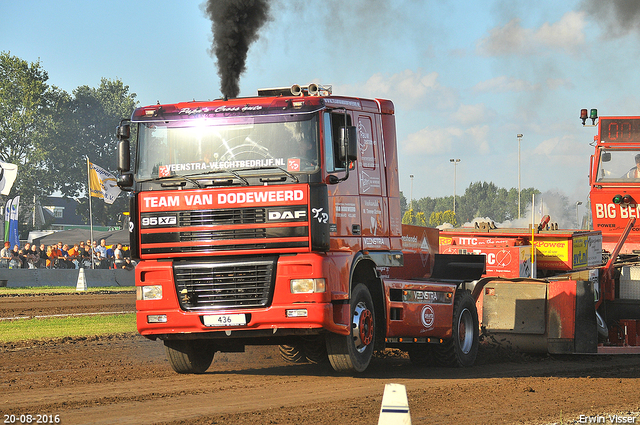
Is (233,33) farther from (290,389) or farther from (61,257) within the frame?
(61,257)

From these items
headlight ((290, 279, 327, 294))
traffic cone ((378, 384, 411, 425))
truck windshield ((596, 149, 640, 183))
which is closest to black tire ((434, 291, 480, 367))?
headlight ((290, 279, 327, 294))

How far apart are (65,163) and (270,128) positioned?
239 feet

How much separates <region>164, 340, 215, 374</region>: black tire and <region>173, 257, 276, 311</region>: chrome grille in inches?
46.6

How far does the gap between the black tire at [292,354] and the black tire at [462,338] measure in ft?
6.63

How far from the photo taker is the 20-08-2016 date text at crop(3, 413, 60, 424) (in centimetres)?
700

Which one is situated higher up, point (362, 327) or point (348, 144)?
point (348, 144)

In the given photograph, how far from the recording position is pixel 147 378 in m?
10.1

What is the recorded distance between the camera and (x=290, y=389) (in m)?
9.11

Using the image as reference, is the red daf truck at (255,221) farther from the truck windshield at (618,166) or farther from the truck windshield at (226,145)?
the truck windshield at (618,166)

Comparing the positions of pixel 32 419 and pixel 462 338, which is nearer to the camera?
pixel 32 419

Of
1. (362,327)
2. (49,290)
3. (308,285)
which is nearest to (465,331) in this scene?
(362,327)

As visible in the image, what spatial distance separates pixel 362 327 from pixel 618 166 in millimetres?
9875

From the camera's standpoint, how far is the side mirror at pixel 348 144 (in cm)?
934

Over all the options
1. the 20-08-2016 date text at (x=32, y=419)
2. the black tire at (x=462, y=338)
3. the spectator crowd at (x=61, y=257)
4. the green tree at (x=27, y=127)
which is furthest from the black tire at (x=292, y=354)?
the green tree at (x=27, y=127)
